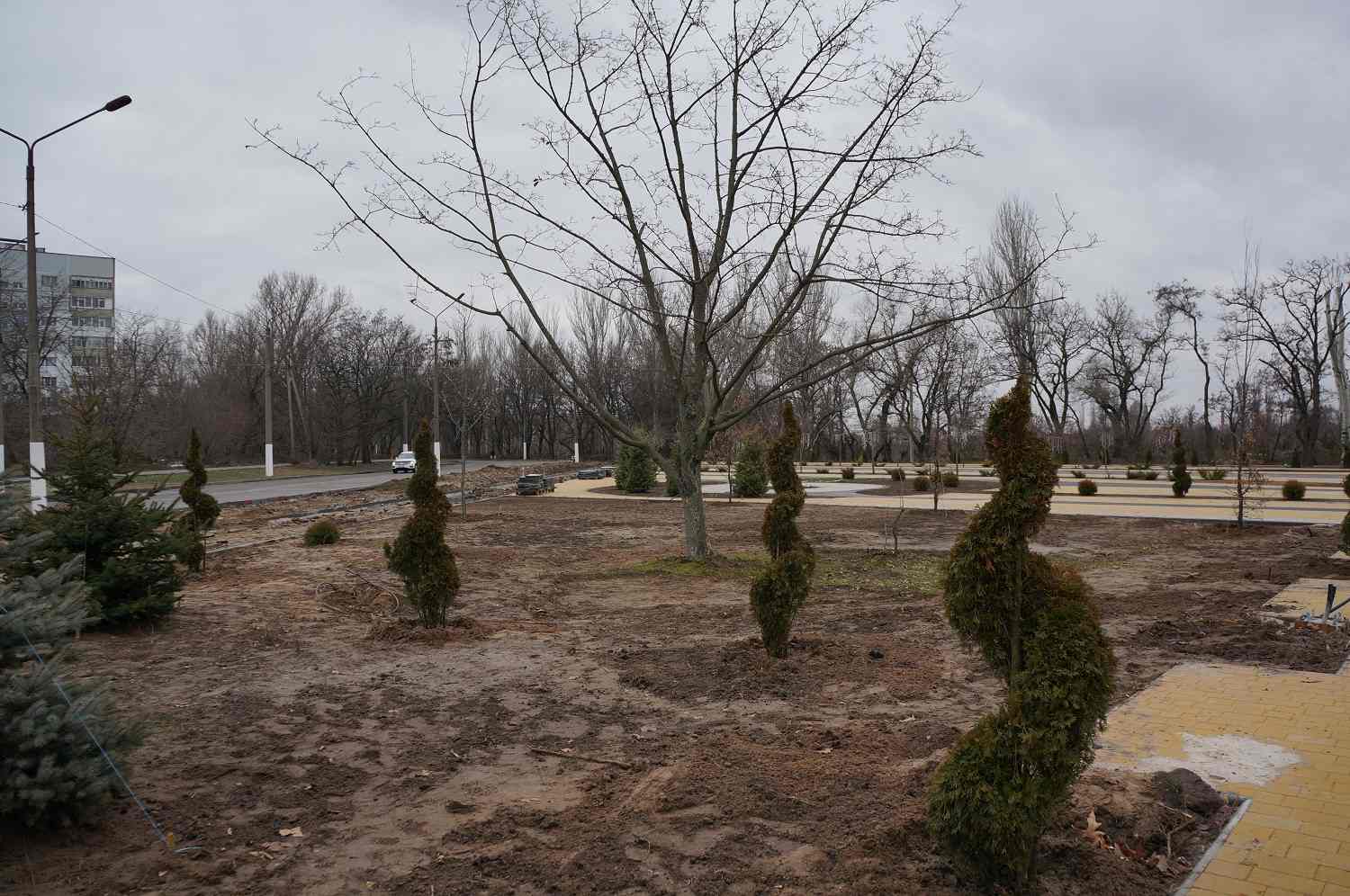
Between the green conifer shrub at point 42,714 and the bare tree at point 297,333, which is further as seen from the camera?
the bare tree at point 297,333

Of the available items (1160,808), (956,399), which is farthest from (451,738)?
(956,399)

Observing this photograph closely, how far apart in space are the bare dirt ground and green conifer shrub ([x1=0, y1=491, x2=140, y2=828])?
231 millimetres

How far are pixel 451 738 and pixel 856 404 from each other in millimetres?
55603

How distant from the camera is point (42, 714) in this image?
3.29 metres

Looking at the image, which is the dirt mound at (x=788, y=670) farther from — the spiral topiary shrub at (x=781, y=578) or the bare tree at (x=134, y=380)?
the bare tree at (x=134, y=380)

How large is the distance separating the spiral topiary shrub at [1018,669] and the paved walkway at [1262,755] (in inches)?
30.1

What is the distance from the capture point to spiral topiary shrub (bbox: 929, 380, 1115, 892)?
3.20m

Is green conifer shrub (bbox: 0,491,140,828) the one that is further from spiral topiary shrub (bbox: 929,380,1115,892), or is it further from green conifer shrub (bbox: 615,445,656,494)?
green conifer shrub (bbox: 615,445,656,494)

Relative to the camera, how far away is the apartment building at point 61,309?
33469 mm

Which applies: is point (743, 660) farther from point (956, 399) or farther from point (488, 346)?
point (488, 346)

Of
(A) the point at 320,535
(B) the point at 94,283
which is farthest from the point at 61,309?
(A) the point at 320,535

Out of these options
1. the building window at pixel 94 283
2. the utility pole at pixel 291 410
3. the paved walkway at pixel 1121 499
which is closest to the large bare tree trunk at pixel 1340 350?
the paved walkway at pixel 1121 499

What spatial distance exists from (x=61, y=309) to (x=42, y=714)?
46.7 meters

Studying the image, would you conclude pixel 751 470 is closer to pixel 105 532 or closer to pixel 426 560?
pixel 426 560
